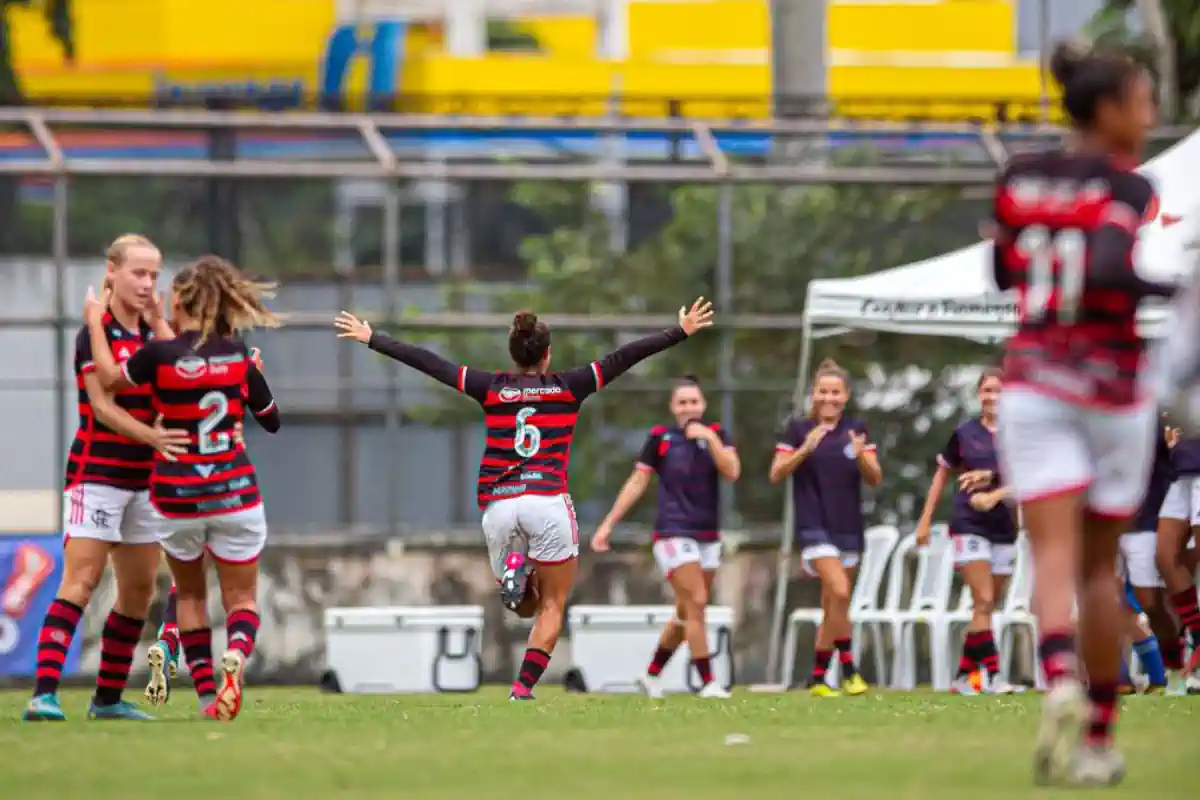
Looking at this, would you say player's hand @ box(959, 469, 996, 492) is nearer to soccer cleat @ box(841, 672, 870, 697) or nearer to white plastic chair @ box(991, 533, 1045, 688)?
soccer cleat @ box(841, 672, 870, 697)

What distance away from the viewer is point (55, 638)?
10.8m

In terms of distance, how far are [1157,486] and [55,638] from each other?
685 cm

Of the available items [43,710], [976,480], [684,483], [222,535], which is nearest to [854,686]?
[976,480]

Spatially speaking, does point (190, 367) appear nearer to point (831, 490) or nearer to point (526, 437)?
point (526, 437)

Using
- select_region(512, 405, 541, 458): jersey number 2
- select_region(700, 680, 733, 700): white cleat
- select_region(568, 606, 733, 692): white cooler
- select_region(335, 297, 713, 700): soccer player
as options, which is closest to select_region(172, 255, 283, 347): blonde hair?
select_region(335, 297, 713, 700): soccer player

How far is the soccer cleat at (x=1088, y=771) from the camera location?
7.06 meters

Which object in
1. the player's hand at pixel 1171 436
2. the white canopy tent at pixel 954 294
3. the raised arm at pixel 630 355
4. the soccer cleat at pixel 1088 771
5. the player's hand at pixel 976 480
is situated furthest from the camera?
the white canopy tent at pixel 954 294

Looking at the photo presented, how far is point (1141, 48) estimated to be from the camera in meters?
27.7

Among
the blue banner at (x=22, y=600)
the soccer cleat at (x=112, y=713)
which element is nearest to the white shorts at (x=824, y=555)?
the blue banner at (x=22, y=600)

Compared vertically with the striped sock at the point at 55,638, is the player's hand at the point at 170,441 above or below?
above

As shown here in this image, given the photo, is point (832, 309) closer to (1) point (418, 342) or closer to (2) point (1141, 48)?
(1) point (418, 342)

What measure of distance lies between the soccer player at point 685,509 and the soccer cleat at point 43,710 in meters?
5.20

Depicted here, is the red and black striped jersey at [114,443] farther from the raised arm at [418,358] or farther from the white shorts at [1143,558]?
the white shorts at [1143,558]

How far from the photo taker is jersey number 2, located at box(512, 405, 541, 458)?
13.1 m
